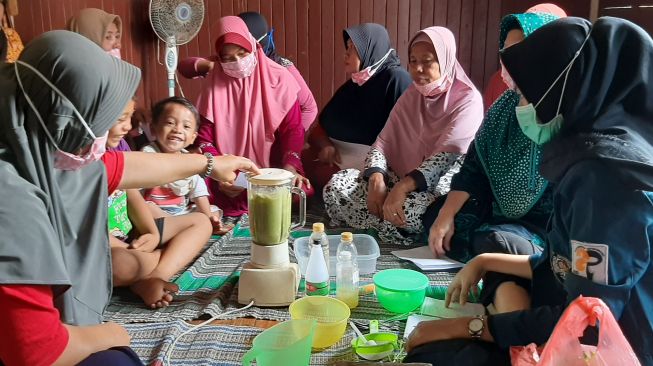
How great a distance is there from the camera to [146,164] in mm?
1614

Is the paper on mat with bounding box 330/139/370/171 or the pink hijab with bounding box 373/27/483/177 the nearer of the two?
the pink hijab with bounding box 373/27/483/177

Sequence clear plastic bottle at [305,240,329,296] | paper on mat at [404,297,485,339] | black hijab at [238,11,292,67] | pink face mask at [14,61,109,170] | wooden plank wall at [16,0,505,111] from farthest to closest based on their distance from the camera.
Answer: wooden plank wall at [16,0,505,111] → black hijab at [238,11,292,67] → clear plastic bottle at [305,240,329,296] → paper on mat at [404,297,485,339] → pink face mask at [14,61,109,170]

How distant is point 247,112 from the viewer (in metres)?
2.98

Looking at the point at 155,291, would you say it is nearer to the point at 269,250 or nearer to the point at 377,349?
the point at 269,250

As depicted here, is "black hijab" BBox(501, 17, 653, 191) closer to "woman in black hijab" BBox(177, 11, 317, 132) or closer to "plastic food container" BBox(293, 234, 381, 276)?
"plastic food container" BBox(293, 234, 381, 276)

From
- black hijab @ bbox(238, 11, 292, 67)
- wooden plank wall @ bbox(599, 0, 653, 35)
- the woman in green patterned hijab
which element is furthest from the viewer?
black hijab @ bbox(238, 11, 292, 67)

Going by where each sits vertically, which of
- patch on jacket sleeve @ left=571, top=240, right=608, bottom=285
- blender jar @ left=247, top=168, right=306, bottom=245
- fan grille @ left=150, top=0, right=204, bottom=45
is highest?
fan grille @ left=150, top=0, right=204, bottom=45

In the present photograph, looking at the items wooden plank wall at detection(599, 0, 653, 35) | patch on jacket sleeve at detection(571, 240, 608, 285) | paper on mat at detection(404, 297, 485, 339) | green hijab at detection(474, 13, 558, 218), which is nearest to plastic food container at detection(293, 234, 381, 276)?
paper on mat at detection(404, 297, 485, 339)

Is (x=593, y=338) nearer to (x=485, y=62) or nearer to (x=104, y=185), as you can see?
(x=104, y=185)

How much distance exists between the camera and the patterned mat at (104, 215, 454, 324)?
179 cm

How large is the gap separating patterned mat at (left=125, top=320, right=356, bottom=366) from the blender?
149mm

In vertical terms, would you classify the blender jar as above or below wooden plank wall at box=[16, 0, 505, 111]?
below

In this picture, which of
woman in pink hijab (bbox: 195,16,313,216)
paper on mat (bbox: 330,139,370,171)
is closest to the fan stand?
woman in pink hijab (bbox: 195,16,313,216)

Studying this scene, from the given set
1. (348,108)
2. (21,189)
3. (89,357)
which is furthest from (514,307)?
(348,108)
